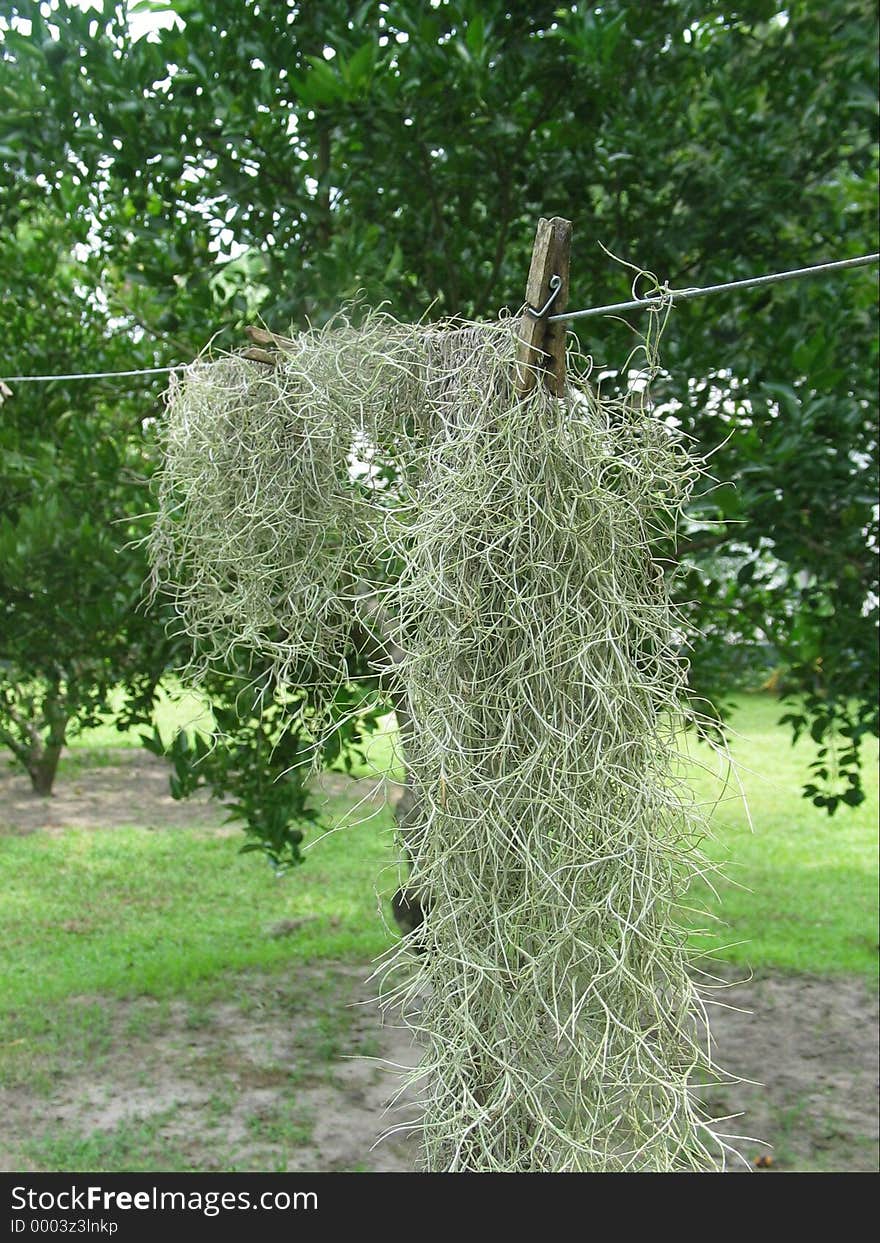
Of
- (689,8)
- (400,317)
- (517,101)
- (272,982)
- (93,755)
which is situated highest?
(689,8)

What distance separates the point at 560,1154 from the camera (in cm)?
166

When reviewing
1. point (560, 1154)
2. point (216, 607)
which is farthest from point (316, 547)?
point (560, 1154)

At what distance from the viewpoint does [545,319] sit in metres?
1.78

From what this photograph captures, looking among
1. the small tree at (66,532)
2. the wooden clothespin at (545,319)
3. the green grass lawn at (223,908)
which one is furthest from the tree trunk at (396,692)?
the green grass lawn at (223,908)

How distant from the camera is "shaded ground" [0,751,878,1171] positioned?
4.00 meters

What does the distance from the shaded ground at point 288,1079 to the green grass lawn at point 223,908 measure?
0.69 feet

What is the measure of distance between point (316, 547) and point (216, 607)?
384mm

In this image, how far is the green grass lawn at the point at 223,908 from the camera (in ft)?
17.9

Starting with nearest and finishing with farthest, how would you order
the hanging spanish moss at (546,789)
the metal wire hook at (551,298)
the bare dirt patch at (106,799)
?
the hanging spanish moss at (546,789), the metal wire hook at (551,298), the bare dirt patch at (106,799)

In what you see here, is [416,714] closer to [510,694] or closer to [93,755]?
[510,694]

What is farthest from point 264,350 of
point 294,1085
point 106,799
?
point 106,799

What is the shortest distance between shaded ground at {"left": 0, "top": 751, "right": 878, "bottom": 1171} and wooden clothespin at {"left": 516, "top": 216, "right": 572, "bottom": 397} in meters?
2.66

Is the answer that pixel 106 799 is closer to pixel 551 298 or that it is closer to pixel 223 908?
pixel 223 908

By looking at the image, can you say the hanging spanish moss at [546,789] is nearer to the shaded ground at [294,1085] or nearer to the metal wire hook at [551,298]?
the metal wire hook at [551,298]
